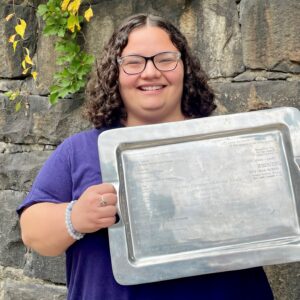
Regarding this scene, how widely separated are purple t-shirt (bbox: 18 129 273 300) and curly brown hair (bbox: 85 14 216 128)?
0.39 feet

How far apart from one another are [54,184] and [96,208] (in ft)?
0.57

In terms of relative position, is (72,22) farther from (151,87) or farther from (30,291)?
(30,291)

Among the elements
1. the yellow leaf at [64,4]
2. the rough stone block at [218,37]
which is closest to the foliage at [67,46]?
the yellow leaf at [64,4]

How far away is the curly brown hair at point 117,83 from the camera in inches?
58.2

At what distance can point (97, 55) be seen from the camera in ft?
6.94

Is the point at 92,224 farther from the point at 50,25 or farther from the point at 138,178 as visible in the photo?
the point at 50,25

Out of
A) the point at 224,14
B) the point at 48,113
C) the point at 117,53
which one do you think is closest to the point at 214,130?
the point at 117,53

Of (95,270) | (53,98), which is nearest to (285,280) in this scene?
(95,270)

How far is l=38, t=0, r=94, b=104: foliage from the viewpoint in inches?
83.0

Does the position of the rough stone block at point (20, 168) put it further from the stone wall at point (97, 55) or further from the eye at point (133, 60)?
the eye at point (133, 60)

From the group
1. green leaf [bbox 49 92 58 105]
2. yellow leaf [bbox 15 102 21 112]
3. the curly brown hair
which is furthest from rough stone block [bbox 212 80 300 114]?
yellow leaf [bbox 15 102 21 112]

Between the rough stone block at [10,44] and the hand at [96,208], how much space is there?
1171 mm

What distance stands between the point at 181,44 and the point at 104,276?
62 centimetres

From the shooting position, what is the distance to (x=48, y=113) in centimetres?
224
